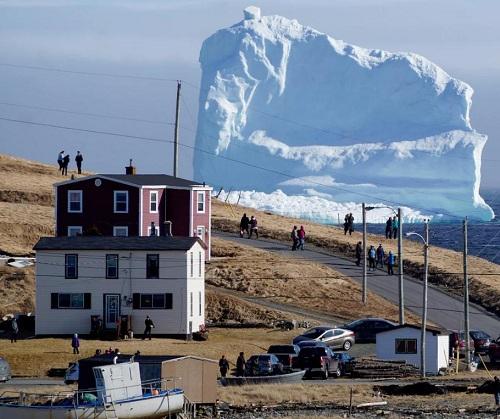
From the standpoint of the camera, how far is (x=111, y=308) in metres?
64.7

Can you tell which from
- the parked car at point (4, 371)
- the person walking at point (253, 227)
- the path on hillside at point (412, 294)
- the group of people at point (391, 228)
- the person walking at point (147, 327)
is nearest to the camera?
the parked car at point (4, 371)

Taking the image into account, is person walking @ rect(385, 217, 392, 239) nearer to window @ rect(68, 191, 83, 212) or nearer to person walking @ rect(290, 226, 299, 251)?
person walking @ rect(290, 226, 299, 251)

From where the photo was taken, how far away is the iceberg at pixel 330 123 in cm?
15062

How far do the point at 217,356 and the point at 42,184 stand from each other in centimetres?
4757

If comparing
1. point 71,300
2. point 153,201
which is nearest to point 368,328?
point 71,300

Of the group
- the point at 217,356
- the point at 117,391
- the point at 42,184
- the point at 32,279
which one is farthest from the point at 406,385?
the point at 42,184

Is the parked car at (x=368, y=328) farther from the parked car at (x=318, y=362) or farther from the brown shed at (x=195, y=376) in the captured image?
the brown shed at (x=195, y=376)

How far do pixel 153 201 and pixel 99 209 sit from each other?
317cm

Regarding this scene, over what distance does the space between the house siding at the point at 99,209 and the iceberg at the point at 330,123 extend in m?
73.0

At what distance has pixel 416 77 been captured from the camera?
6058 inches

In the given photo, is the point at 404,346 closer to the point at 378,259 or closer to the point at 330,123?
the point at 378,259

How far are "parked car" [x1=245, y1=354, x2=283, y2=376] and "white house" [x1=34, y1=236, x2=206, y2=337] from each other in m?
11.3

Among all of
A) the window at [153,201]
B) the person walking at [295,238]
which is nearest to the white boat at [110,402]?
the window at [153,201]

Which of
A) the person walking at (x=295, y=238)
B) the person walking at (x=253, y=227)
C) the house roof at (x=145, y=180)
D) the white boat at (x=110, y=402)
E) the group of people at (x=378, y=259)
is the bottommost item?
the white boat at (x=110, y=402)
